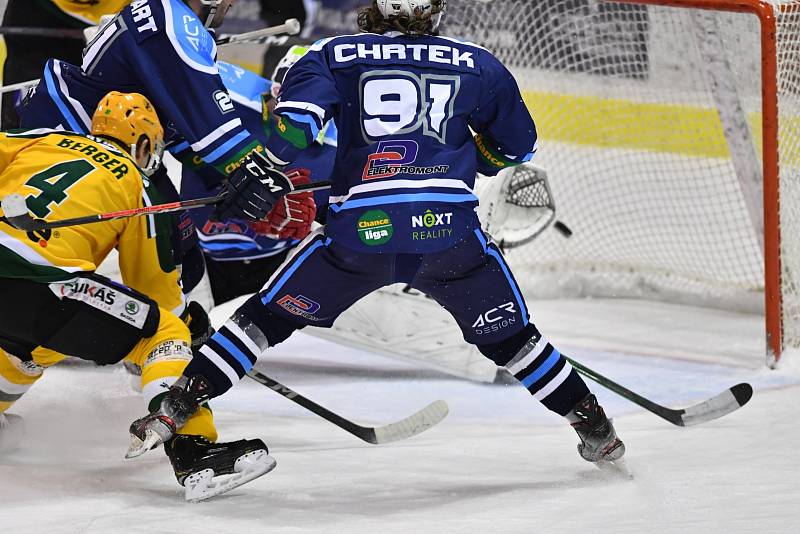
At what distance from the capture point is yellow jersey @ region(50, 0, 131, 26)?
14.9 feet

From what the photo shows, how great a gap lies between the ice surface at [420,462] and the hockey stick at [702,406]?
0.05 metres

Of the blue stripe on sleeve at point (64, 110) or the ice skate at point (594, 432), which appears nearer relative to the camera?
the ice skate at point (594, 432)

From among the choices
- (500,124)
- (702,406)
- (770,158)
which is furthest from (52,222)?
(770,158)

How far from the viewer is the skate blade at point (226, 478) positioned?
2467 mm

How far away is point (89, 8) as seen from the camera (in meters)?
4.56

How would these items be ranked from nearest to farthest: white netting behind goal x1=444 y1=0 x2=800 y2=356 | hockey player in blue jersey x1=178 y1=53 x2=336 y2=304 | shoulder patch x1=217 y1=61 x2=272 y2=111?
hockey player in blue jersey x1=178 y1=53 x2=336 y2=304 → shoulder patch x1=217 y1=61 x2=272 y2=111 → white netting behind goal x1=444 y1=0 x2=800 y2=356

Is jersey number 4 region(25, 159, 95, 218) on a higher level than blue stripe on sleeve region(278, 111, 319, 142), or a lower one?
lower

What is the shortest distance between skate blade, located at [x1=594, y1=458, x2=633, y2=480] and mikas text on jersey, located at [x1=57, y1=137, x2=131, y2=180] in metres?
1.25

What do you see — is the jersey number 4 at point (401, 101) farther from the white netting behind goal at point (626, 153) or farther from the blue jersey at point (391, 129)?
the white netting behind goal at point (626, 153)

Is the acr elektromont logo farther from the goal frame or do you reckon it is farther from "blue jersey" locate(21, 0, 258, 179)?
the goal frame

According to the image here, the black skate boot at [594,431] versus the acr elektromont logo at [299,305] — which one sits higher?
the acr elektromont logo at [299,305]

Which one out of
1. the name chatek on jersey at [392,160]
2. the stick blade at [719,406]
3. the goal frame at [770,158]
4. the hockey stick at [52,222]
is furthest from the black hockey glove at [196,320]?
the goal frame at [770,158]

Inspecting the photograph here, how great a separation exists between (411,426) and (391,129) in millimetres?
880

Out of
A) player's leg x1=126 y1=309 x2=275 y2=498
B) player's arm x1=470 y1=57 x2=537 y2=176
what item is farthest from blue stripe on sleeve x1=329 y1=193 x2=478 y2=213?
player's leg x1=126 y1=309 x2=275 y2=498
